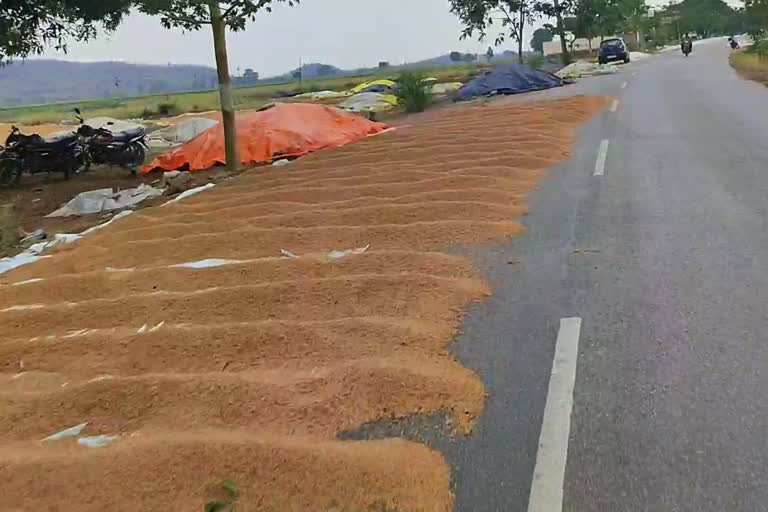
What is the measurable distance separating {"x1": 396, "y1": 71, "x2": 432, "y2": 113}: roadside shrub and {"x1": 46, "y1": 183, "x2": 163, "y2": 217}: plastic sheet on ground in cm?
1368

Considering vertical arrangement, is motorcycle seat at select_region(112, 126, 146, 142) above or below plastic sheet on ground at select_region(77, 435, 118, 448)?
above

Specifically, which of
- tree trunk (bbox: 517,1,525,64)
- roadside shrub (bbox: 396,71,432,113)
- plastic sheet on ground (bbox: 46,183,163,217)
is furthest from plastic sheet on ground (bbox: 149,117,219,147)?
tree trunk (bbox: 517,1,525,64)

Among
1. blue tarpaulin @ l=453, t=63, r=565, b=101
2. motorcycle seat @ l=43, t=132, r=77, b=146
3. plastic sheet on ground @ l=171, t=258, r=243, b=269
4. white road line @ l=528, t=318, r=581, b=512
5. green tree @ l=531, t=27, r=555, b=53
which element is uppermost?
green tree @ l=531, t=27, r=555, b=53

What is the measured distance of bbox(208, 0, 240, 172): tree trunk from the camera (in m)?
13.5

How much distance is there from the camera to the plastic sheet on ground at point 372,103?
27.8m

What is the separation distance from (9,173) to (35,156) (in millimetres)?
626

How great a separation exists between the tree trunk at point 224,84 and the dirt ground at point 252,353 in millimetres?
5011

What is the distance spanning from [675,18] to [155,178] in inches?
4716

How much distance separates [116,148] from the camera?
1672 centimetres

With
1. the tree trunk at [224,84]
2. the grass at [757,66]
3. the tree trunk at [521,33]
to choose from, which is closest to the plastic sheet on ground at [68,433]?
Answer: the tree trunk at [224,84]

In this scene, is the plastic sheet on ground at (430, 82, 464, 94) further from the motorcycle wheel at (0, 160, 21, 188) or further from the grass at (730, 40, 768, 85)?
the motorcycle wheel at (0, 160, 21, 188)

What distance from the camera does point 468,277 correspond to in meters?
5.97

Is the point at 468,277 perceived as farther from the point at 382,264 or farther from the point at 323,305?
the point at 323,305

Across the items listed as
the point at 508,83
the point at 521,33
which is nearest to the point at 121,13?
the point at 508,83
